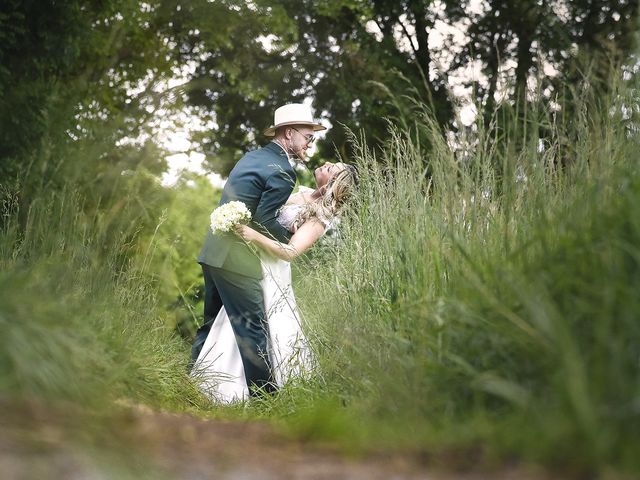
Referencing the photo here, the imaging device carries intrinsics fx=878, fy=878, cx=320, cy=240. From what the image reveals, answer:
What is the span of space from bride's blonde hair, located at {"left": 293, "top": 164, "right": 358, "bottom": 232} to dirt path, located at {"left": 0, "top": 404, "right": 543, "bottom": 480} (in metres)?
3.33

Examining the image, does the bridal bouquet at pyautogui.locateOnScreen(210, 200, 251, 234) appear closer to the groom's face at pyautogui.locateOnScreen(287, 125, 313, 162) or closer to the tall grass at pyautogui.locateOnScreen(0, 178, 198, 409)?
the tall grass at pyautogui.locateOnScreen(0, 178, 198, 409)

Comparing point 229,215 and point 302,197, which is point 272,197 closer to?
point 229,215

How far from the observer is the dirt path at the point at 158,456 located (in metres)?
2.10

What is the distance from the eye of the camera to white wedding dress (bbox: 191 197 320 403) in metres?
5.54

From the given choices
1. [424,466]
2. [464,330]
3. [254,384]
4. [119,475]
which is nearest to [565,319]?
[464,330]

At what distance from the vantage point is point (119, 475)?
2086 millimetres

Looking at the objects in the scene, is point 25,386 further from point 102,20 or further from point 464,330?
→ point 102,20

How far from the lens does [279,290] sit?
593 cm

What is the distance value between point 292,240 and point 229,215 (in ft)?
1.75

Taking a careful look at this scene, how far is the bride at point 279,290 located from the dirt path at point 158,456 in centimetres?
292

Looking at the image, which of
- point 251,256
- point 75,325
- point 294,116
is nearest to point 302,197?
point 294,116

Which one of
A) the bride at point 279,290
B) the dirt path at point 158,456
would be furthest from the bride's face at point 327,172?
the dirt path at point 158,456

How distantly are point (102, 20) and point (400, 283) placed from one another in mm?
7378

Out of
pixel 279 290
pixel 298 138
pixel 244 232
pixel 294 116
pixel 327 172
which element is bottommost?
pixel 279 290
